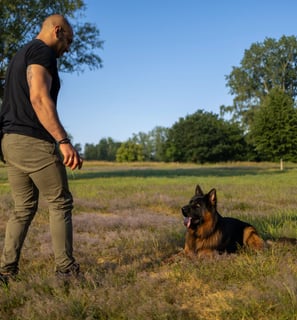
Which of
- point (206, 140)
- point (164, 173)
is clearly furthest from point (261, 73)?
point (164, 173)

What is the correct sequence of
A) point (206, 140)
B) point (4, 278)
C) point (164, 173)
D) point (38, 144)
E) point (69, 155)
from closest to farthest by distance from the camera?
point (69, 155), point (38, 144), point (4, 278), point (164, 173), point (206, 140)

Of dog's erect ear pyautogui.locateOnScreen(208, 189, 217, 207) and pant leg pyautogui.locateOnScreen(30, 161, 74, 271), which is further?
dog's erect ear pyautogui.locateOnScreen(208, 189, 217, 207)

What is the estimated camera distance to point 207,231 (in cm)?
468

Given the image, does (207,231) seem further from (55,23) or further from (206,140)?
(206,140)

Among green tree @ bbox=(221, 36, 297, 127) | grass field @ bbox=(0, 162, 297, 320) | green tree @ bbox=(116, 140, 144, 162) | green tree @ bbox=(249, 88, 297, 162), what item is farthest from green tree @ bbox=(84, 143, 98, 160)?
grass field @ bbox=(0, 162, 297, 320)

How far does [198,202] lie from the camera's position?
15.6 feet

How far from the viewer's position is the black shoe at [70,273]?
3.50 metres

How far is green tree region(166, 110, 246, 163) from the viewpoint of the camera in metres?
67.8

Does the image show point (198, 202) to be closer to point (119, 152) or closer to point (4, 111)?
point (4, 111)

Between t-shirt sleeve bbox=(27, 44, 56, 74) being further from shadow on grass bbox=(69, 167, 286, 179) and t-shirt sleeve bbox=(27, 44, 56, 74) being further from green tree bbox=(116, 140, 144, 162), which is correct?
green tree bbox=(116, 140, 144, 162)

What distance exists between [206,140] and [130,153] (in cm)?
3922

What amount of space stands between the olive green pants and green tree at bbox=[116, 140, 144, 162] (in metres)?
100.0

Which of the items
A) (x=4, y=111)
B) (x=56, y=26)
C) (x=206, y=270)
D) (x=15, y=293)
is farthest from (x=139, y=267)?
(x=56, y=26)

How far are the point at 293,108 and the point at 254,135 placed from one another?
4.81m
